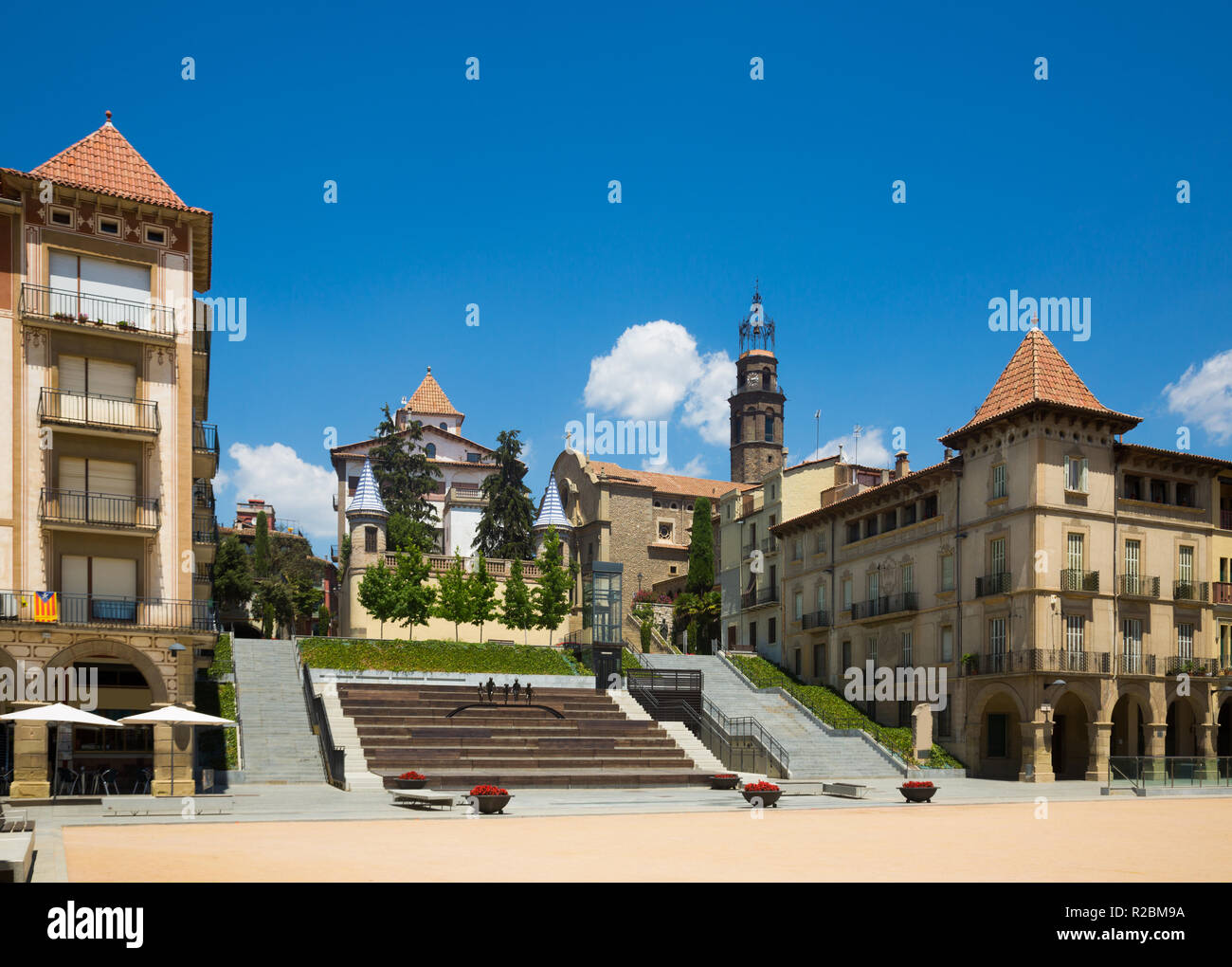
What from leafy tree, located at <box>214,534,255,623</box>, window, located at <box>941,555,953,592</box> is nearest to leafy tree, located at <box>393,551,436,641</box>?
leafy tree, located at <box>214,534,255,623</box>

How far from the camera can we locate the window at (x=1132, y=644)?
152ft

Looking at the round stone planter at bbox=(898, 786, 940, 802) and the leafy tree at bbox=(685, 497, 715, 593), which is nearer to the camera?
the round stone planter at bbox=(898, 786, 940, 802)

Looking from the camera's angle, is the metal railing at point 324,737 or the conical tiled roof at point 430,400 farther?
the conical tiled roof at point 430,400

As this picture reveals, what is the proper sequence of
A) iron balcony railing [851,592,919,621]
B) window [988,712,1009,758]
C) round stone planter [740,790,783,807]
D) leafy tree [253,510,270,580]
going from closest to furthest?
1. round stone planter [740,790,783,807]
2. window [988,712,1009,758]
3. iron balcony railing [851,592,919,621]
4. leafy tree [253,510,270,580]

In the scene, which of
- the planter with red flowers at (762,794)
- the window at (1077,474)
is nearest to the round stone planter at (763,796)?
the planter with red flowers at (762,794)

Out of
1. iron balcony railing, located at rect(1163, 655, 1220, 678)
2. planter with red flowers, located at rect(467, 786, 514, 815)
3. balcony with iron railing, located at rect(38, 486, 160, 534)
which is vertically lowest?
planter with red flowers, located at rect(467, 786, 514, 815)

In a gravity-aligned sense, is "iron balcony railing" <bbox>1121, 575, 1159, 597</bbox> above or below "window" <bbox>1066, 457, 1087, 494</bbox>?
below

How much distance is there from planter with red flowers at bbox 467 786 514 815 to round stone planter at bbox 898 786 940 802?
1200 cm

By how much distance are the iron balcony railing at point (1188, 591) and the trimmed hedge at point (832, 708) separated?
455 inches

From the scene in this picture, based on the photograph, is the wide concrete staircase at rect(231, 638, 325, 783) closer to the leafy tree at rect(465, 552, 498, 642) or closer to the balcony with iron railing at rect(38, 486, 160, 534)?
the balcony with iron railing at rect(38, 486, 160, 534)

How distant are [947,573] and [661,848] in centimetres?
3447

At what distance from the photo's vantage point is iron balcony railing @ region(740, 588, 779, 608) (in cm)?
6469

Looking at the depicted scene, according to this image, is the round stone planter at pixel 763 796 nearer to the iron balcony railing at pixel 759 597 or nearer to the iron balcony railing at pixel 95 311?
the iron balcony railing at pixel 95 311
